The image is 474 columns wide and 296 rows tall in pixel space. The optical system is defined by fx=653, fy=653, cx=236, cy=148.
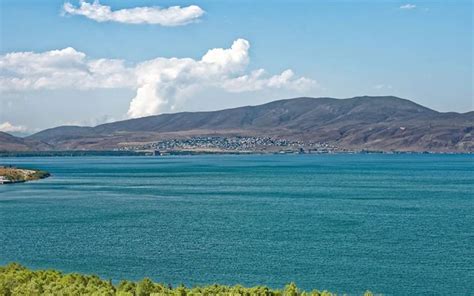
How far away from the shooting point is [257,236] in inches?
1945

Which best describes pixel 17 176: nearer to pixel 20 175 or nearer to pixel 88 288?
pixel 20 175

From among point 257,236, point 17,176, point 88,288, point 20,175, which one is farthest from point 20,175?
point 88,288

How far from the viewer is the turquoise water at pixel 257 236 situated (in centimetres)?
3678

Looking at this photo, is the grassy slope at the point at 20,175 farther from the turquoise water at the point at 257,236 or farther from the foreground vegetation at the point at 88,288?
the foreground vegetation at the point at 88,288

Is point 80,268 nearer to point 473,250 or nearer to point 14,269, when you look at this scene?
point 14,269

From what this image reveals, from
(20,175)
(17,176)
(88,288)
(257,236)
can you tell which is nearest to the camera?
(88,288)

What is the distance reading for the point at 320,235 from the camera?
49.1 metres

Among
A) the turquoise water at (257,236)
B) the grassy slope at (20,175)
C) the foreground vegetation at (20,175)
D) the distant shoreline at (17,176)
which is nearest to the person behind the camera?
the turquoise water at (257,236)

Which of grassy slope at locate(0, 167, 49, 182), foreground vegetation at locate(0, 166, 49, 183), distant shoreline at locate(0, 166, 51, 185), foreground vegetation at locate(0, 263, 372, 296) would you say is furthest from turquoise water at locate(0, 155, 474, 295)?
grassy slope at locate(0, 167, 49, 182)

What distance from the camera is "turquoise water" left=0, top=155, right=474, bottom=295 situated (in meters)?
36.8

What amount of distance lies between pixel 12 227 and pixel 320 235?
2605cm

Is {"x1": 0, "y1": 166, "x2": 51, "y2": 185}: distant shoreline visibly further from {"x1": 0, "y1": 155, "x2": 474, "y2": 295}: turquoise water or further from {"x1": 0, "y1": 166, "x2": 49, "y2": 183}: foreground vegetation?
{"x1": 0, "y1": 155, "x2": 474, "y2": 295}: turquoise water

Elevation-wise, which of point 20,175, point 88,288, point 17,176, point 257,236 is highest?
point 20,175

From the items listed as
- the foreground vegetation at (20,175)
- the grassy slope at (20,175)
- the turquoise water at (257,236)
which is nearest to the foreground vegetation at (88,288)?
the turquoise water at (257,236)
